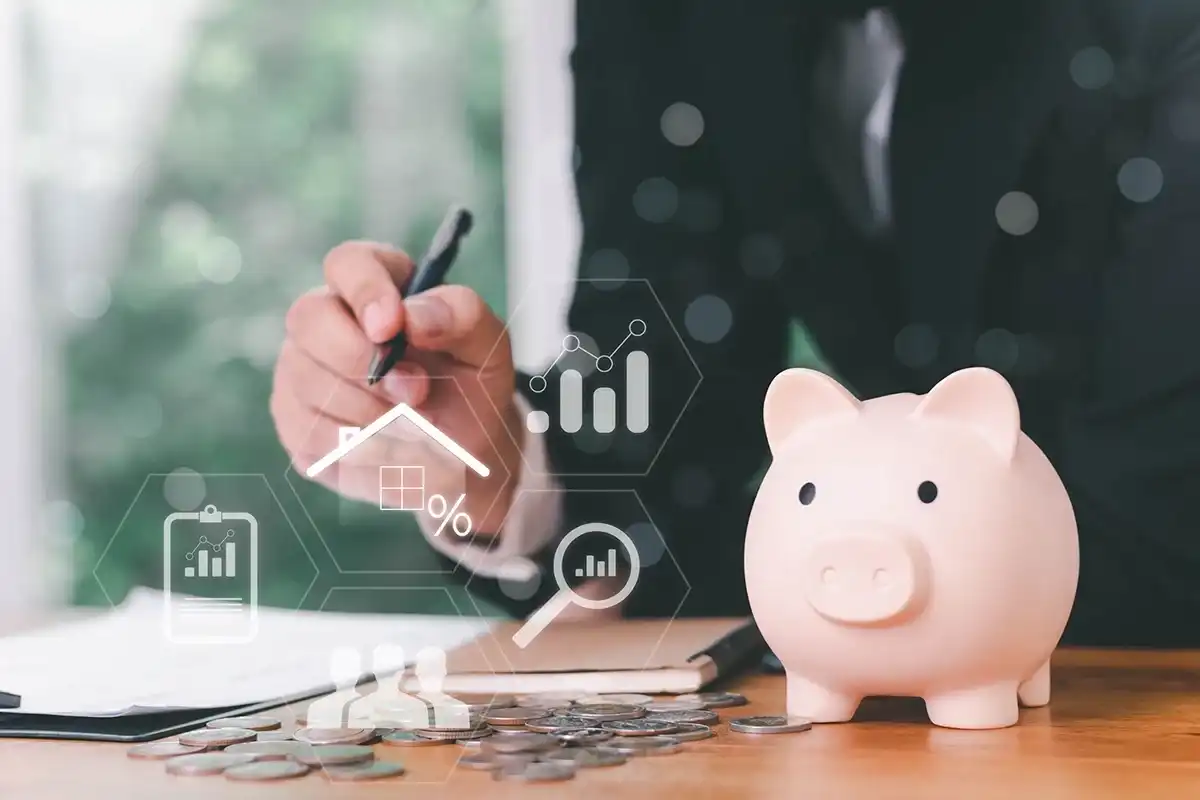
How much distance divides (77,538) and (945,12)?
1.05m

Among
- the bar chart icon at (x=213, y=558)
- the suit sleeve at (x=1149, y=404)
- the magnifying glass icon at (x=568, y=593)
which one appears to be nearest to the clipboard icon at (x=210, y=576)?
the bar chart icon at (x=213, y=558)

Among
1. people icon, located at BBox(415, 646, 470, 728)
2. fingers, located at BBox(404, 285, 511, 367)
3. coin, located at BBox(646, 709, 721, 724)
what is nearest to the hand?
fingers, located at BBox(404, 285, 511, 367)

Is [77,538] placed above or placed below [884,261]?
below

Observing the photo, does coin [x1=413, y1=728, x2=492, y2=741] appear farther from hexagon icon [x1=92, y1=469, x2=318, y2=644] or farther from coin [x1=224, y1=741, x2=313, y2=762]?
hexagon icon [x1=92, y1=469, x2=318, y2=644]

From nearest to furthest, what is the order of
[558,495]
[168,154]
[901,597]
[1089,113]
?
[901,597], [558,495], [1089,113], [168,154]

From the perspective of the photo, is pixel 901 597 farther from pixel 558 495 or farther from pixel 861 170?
pixel 861 170

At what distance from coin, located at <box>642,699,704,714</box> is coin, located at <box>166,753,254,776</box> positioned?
0.27 metres

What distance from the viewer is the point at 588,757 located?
73cm

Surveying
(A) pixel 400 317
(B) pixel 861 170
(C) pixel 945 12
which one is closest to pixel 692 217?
(B) pixel 861 170

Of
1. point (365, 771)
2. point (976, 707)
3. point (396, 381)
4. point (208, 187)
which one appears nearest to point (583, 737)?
point (365, 771)

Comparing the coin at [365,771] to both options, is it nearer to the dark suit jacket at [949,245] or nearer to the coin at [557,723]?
the coin at [557,723]

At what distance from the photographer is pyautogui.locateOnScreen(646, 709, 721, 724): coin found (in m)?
0.83

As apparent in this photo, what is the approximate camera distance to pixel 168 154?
141 cm

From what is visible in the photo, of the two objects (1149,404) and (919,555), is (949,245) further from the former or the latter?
(919,555)
